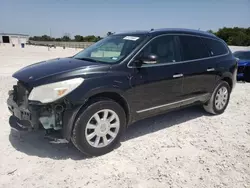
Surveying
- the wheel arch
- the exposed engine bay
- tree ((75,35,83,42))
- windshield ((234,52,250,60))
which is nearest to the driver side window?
the wheel arch

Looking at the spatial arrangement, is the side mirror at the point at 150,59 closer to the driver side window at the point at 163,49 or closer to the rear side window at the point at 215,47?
the driver side window at the point at 163,49

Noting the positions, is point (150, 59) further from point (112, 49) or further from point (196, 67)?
point (196, 67)

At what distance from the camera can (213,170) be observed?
2951 mm

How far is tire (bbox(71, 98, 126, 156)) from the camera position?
118 inches

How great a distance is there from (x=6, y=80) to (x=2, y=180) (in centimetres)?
598

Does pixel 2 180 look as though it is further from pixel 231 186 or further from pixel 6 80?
pixel 6 80

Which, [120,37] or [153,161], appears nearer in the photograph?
[153,161]

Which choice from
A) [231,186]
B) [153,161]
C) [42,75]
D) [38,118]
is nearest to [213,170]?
[231,186]

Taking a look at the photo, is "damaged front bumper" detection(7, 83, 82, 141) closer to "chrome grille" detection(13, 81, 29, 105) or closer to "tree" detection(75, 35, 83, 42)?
"chrome grille" detection(13, 81, 29, 105)

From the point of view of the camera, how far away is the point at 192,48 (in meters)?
4.36

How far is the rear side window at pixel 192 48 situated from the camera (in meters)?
4.18

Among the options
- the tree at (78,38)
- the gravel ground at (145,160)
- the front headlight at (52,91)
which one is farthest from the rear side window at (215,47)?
the tree at (78,38)

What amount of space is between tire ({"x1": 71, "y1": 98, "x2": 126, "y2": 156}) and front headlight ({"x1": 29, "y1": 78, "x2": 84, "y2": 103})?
1.16 feet

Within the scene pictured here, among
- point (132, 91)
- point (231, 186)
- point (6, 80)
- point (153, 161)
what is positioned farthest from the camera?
point (6, 80)
